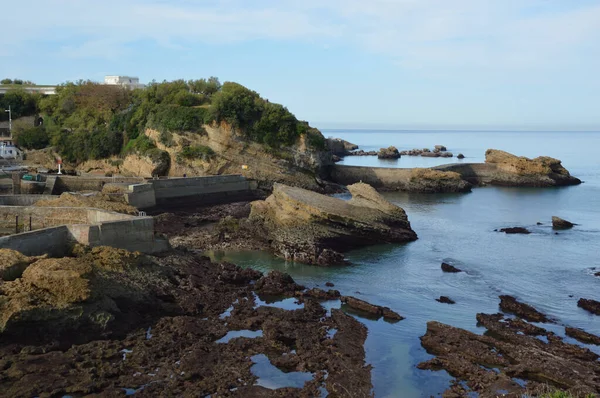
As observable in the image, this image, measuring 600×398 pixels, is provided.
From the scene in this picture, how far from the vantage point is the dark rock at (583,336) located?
1703 cm

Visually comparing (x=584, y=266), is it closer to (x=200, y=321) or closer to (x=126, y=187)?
(x=200, y=321)

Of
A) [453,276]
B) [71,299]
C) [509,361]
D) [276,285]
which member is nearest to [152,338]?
[71,299]

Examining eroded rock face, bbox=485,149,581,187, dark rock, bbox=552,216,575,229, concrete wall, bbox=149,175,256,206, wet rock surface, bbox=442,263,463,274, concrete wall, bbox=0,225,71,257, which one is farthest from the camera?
eroded rock face, bbox=485,149,581,187

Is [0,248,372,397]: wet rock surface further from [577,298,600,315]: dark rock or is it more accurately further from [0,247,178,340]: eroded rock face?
[577,298,600,315]: dark rock

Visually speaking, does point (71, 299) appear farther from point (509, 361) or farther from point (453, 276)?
point (453, 276)

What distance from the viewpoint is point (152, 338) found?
15305mm

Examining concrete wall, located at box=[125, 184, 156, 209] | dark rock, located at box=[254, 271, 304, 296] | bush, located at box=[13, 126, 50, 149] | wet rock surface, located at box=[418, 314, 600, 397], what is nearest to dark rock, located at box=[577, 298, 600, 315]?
wet rock surface, located at box=[418, 314, 600, 397]

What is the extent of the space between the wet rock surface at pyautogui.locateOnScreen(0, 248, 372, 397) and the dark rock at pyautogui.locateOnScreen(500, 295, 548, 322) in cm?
567

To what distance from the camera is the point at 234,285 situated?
2130 centimetres

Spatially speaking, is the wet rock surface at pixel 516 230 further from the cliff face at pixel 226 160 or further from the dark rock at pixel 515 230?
the cliff face at pixel 226 160

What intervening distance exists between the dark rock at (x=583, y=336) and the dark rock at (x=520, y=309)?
1.24 m

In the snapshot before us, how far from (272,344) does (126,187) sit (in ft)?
74.0

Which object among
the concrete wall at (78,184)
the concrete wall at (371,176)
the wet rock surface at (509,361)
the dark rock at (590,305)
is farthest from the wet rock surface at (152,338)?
the concrete wall at (371,176)

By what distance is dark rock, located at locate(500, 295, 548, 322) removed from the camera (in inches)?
748
